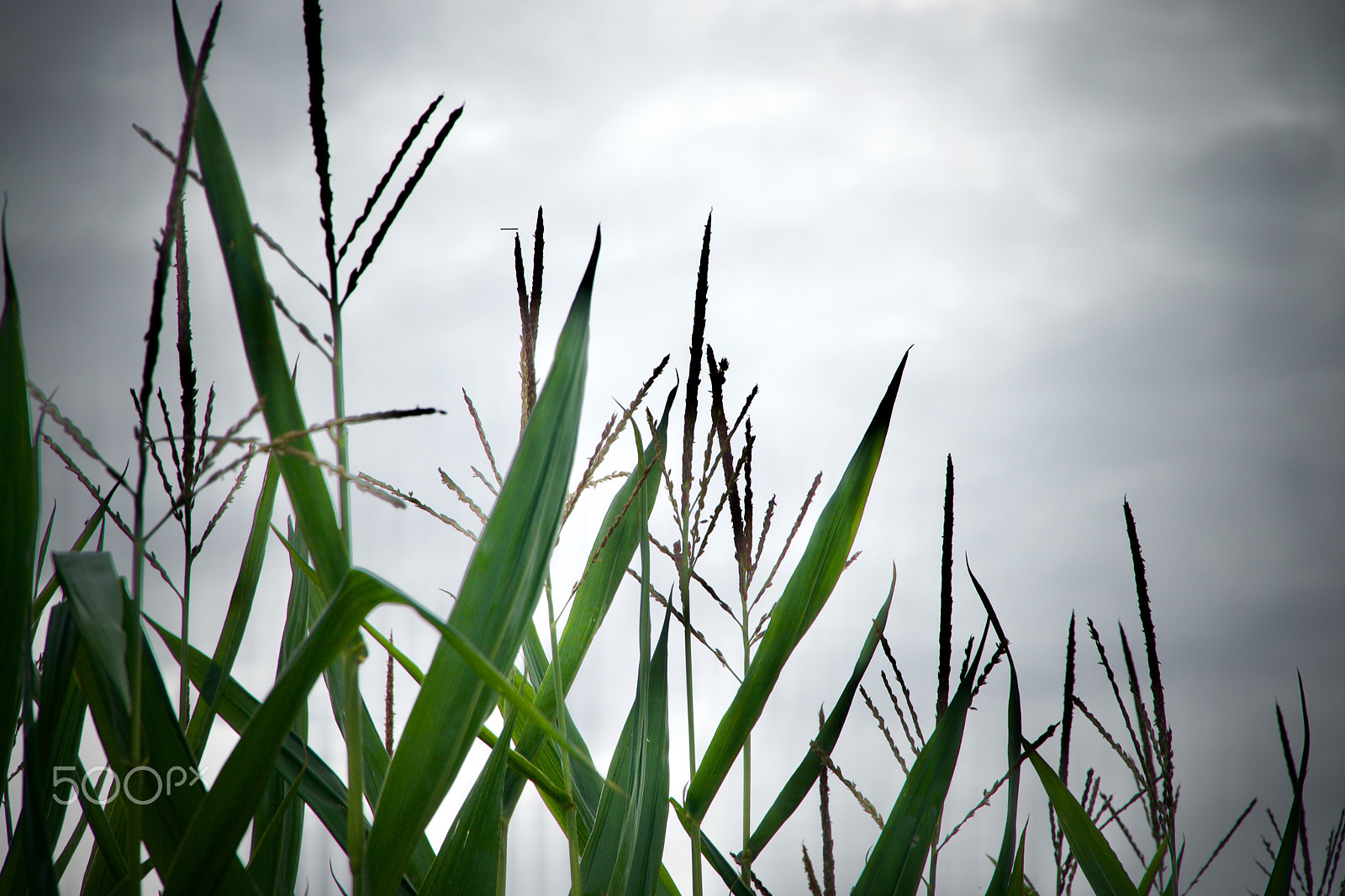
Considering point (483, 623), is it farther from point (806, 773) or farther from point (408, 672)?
point (806, 773)

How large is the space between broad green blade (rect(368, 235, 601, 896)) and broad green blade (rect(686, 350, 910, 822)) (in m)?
0.27

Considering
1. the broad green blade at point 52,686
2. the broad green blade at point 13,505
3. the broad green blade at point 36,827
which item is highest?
the broad green blade at point 13,505

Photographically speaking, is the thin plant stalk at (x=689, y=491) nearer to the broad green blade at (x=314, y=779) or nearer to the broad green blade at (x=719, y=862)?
the broad green blade at (x=719, y=862)

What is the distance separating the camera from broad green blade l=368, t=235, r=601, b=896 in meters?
0.41

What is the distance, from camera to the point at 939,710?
72 cm

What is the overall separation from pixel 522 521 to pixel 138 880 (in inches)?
9.6

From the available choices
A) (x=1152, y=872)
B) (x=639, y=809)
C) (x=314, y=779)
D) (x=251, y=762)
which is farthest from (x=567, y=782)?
(x=1152, y=872)

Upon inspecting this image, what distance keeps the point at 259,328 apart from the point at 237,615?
379 mm

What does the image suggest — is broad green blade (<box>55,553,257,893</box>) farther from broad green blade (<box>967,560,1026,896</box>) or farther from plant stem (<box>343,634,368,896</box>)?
broad green blade (<box>967,560,1026,896</box>)

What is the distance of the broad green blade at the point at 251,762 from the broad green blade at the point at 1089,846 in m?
0.68

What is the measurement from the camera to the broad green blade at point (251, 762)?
0.37 m

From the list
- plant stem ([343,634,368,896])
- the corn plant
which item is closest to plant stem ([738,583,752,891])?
the corn plant

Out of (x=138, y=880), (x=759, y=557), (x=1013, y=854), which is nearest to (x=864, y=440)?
(x=759, y=557)

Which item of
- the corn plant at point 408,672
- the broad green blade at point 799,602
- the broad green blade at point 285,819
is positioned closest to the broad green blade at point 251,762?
the corn plant at point 408,672
